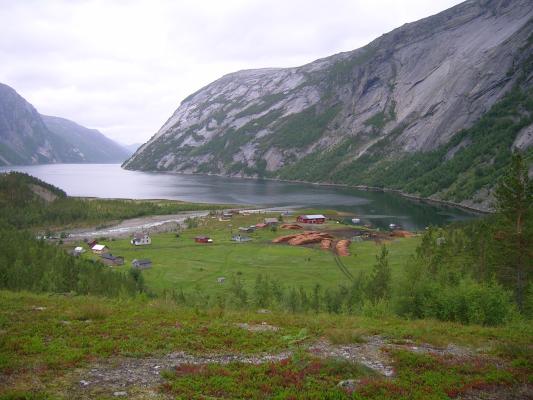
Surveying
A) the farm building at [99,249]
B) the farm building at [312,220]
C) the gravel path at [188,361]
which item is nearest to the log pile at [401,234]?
the farm building at [312,220]

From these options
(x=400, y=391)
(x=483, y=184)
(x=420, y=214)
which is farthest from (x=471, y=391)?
(x=483, y=184)

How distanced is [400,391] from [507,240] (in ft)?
91.0

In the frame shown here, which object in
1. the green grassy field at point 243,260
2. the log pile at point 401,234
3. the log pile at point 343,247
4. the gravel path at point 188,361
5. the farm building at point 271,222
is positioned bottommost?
the green grassy field at point 243,260

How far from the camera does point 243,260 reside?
7488 cm

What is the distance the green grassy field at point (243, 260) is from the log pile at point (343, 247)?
1.21 metres

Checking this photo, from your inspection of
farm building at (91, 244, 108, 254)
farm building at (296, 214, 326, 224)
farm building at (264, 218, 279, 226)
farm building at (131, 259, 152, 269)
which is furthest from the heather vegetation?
farm building at (296, 214, 326, 224)

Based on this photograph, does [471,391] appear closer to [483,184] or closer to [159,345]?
[159,345]

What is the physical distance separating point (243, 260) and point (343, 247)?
21.3 meters

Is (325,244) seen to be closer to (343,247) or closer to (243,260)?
(343,247)

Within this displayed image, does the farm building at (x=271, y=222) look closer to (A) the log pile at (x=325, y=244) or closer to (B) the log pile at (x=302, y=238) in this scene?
(B) the log pile at (x=302, y=238)

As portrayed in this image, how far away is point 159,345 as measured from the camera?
1775 centimetres

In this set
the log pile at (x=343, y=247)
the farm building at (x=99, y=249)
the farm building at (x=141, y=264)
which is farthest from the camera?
the farm building at (x=99, y=249)

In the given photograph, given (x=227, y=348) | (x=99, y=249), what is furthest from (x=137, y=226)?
(x=227, y=348)

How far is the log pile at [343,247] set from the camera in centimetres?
7950
